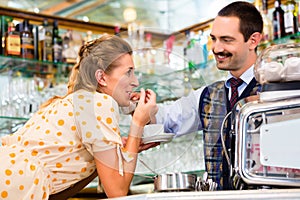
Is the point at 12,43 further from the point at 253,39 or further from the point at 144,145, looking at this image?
the point at 144,145

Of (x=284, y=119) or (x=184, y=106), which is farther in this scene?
(x=184, y=106)

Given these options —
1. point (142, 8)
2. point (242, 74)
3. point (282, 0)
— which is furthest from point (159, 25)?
point (242, 74)

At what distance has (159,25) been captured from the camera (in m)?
5.82

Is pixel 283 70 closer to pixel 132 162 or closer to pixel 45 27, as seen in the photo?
pixel 132 162

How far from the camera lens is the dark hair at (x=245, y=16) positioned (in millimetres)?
2244

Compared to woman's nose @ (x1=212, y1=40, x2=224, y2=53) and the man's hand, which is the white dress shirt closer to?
the man's hand

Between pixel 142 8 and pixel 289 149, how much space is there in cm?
474

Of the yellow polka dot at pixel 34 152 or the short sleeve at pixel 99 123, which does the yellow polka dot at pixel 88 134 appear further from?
the yellow polka dot at pixel 34 152

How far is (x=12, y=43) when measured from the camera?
329 cm

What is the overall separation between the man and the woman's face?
0.42 ft

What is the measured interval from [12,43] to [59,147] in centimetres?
178

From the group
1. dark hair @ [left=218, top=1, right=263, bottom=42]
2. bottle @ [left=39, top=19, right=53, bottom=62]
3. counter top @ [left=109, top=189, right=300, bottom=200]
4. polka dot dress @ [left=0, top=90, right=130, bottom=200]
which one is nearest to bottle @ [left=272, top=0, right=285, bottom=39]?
dark hair @ [left=218, top=1, right=263, bottom=42]

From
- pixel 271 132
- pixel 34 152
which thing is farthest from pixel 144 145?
pixel 271 132

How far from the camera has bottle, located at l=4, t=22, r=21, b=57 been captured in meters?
3.27
